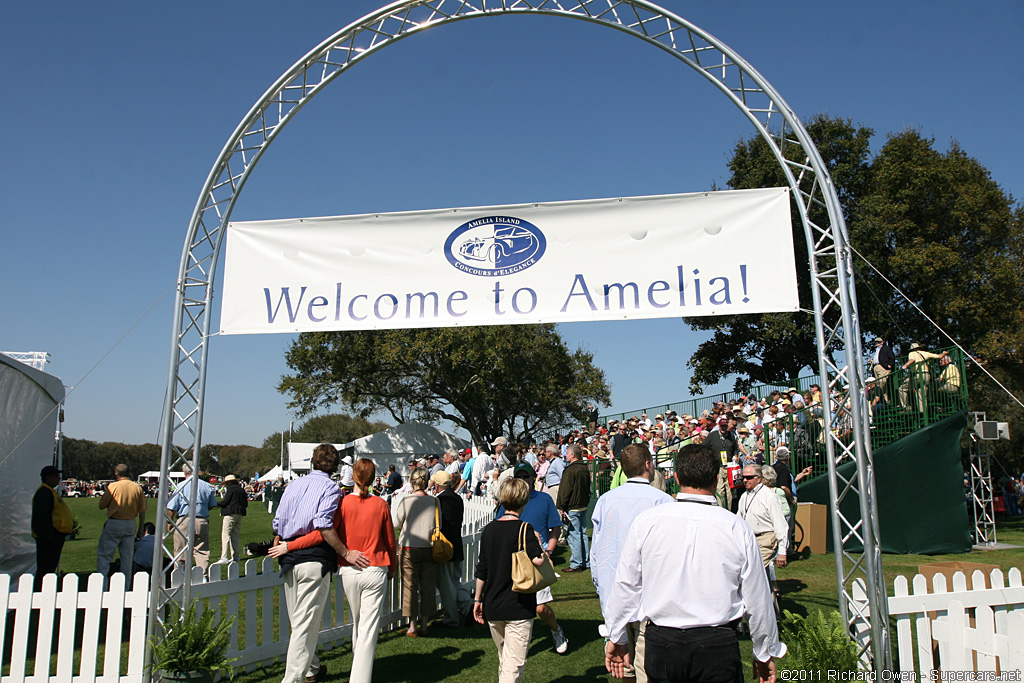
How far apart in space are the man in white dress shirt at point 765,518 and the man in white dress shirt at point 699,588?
4049 mm

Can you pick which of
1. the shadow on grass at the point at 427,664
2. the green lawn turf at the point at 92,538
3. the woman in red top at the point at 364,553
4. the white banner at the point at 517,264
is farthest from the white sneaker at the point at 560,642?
the green lawn turf at the point at 92,538

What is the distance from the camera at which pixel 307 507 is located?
17.0 ft

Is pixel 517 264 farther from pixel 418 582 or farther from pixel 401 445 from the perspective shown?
pixel 401 445

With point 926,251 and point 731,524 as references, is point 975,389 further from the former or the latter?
point 731,524

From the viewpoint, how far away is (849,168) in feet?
82.8

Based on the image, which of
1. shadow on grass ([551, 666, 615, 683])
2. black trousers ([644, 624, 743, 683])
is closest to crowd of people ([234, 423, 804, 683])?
black trousers ([644, 624, 743, 683])

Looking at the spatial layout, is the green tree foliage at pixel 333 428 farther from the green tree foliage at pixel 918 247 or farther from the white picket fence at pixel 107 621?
the white picket fence at pixel 107 621

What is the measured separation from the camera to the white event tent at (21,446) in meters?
8.09

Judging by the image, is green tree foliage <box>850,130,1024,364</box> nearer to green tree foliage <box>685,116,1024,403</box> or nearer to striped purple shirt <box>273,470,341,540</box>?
green tree foliage <box>685,116,1024,403</box>

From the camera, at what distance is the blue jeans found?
10.4 meters

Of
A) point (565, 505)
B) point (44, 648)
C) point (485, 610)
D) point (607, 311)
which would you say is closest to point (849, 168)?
point (565, 505)

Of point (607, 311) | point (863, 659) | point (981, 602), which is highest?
point (607, 311)

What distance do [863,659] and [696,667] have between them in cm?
256

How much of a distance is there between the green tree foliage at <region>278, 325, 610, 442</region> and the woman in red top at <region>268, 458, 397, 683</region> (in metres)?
28.2
